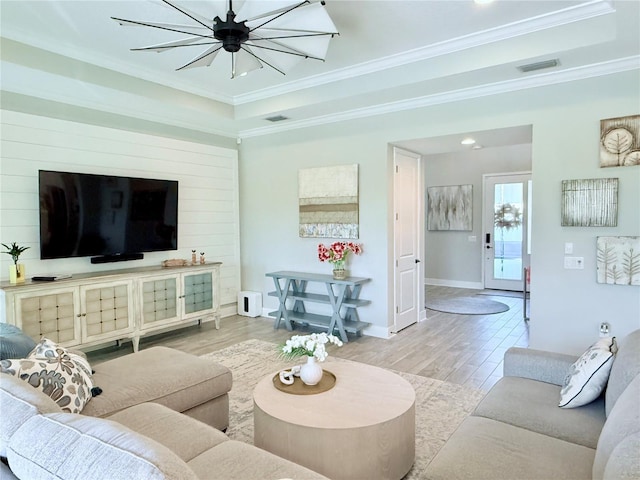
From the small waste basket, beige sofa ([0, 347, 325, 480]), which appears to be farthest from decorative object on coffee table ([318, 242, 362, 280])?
beige sofa ([0, 347, 325, 480])

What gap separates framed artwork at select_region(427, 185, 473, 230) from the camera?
8.51 m

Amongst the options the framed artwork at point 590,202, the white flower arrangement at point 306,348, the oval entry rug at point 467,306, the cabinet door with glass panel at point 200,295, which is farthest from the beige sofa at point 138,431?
the oval entry rug at point 467,306

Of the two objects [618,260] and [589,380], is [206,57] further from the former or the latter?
[618,260]

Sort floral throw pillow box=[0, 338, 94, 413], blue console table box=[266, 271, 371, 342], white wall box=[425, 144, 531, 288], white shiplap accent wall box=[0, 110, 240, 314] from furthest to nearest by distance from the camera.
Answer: white wall box=[425, 144, 531, 288]
blue console table box=[266, 271, 371, 342]
white shiplap accent wall box=[0, 110, 240, 314]
floral throw pillow box=[0, 338, 94, 413]

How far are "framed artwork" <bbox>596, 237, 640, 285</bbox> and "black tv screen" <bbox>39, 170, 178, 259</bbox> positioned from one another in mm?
4632

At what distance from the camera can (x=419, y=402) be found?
127 inches

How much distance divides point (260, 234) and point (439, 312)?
303 cm

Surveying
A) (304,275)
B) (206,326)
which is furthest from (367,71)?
(206,326)

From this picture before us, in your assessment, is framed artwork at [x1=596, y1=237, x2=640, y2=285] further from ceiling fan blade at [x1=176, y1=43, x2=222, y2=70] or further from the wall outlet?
ceiling fan blade at [x1=176, y1=43, x2=222, y2=70]

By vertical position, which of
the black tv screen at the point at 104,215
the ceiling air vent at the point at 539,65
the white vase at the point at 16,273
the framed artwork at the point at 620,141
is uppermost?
the ceiling air vent at the point at 539,65

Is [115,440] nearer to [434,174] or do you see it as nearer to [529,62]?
[529,62]

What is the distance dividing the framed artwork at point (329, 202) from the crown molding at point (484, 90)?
0.63 meters

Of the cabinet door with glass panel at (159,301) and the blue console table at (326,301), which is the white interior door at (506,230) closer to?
the blue console table at (326,301)

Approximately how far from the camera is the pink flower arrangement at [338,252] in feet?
16.6
